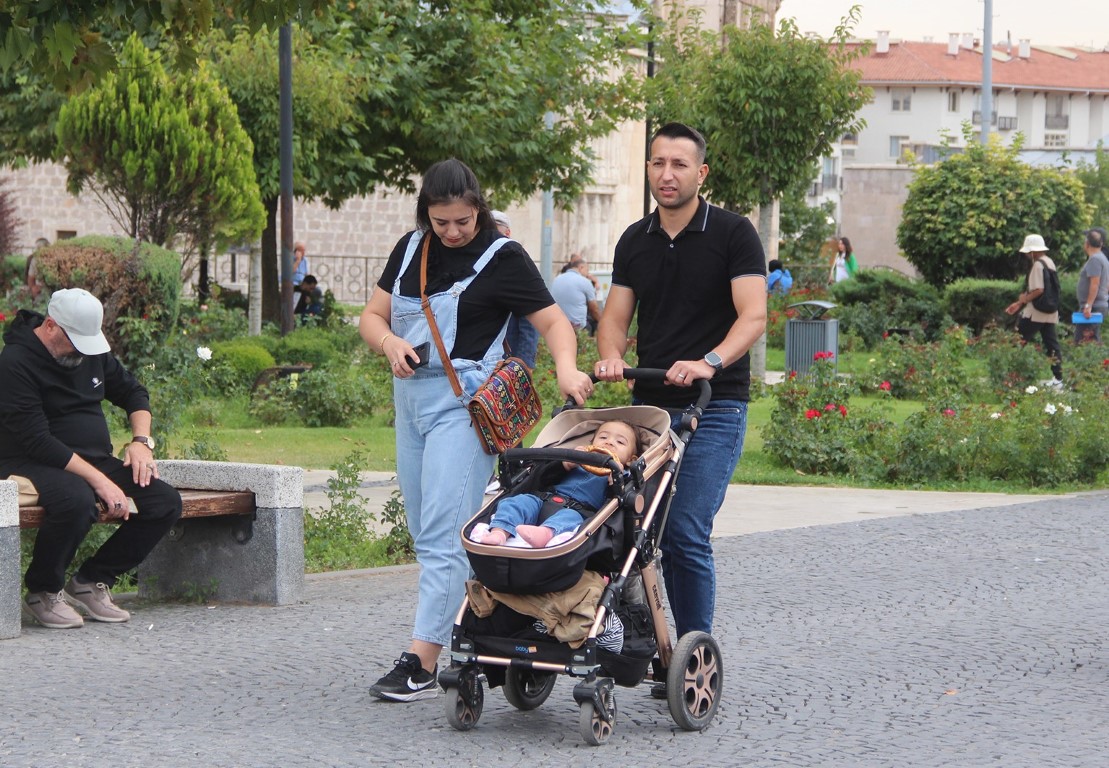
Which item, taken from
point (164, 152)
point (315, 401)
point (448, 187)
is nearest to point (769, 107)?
point (164, 152)

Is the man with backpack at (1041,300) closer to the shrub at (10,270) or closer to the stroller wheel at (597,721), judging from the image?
the stroller wheel at (597,721)

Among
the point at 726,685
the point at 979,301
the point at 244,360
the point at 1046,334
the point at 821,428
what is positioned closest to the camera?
the point at 726,685

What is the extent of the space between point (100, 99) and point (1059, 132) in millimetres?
114885

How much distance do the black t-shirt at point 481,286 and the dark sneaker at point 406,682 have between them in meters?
1.11

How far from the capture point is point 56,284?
54.1 ft

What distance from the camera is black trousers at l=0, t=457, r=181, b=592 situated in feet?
23.6

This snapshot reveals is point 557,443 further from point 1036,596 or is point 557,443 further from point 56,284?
point 56,284

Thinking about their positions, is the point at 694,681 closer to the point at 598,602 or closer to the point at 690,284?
the point at 598,602

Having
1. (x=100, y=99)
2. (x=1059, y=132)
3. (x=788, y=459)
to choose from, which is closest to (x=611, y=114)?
(x=100, y=99)

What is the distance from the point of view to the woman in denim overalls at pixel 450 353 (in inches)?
235

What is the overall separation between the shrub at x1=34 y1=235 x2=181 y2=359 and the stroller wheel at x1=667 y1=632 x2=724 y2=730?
1156 centimetres

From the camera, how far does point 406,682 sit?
600 cm

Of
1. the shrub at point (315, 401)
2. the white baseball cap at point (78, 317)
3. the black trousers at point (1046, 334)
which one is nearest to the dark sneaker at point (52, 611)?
the white baseball cap at point (78, 317)

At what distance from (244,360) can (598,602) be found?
41.7 ft
